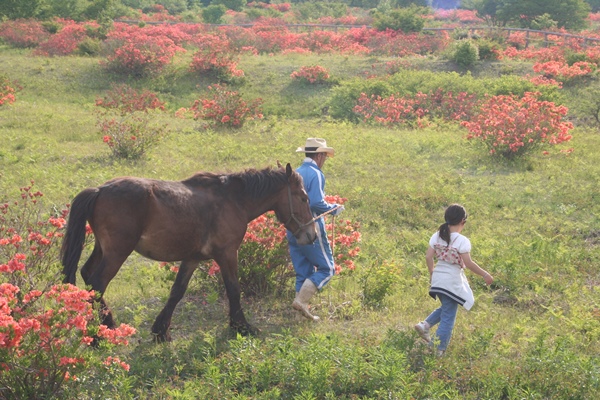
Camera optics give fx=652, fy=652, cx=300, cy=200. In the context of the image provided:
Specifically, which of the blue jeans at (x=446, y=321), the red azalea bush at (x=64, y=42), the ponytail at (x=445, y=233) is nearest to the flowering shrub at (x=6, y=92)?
the red azalea bush at (x=64, y=42)

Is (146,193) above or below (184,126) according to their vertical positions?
above

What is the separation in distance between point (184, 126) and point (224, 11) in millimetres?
30710

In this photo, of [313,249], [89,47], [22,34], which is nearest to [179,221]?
[313,249]

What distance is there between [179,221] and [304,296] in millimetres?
1477

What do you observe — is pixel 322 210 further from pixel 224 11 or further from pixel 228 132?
pixel 224 11

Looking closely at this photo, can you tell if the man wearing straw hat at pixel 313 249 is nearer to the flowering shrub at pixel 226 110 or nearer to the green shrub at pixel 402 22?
the flowering shrub at pixel 226 110

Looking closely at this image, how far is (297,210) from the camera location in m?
6.30

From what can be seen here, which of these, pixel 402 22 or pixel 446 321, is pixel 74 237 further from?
pixel 402 22

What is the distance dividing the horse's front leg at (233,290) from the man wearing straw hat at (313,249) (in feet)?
1.91

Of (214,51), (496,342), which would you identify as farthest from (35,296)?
(214,51)

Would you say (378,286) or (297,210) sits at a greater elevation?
(297,210)

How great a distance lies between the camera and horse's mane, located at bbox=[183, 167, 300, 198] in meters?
6.18

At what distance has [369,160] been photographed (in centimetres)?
1406

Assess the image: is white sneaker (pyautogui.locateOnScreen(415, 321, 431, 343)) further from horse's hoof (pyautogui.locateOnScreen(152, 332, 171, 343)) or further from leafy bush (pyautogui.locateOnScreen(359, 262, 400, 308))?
horse's hoof (pyautogui.locateOnScreen(152, 332, 171, 343))
